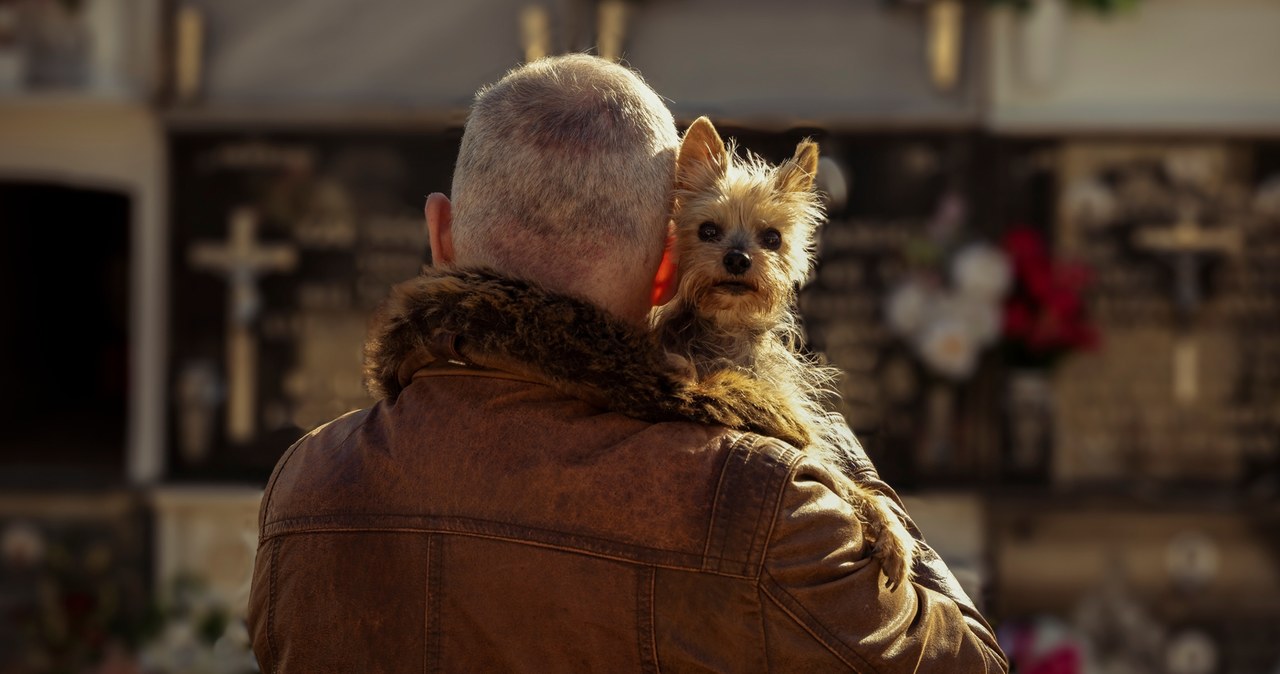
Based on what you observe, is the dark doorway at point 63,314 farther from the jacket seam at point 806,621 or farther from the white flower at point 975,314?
the jacket seam at point 806,621

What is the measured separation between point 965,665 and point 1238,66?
641cm

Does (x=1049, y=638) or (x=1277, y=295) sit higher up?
(x=1277, y=295)

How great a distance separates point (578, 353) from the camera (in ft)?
5.78

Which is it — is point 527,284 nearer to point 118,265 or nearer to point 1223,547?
point 1223,547

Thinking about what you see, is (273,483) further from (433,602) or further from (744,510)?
(744,510)

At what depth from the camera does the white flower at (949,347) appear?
23.5 feet

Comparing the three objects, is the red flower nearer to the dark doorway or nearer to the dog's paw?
the dark doorway

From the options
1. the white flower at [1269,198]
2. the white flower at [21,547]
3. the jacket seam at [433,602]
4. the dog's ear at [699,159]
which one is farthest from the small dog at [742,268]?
the white flower at [21,547]

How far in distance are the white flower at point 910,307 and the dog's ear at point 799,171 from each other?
17.4ft

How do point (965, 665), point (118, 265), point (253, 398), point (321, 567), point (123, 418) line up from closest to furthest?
point (965, 665), point (321, 567), point (253, 398), point (123, 418), point (118, 265)

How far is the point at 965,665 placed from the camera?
169cm

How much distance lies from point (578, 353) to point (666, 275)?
9.4 inches

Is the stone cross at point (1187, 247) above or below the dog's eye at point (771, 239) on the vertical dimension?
below

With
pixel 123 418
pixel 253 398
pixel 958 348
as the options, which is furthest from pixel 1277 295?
pixel 123 418
